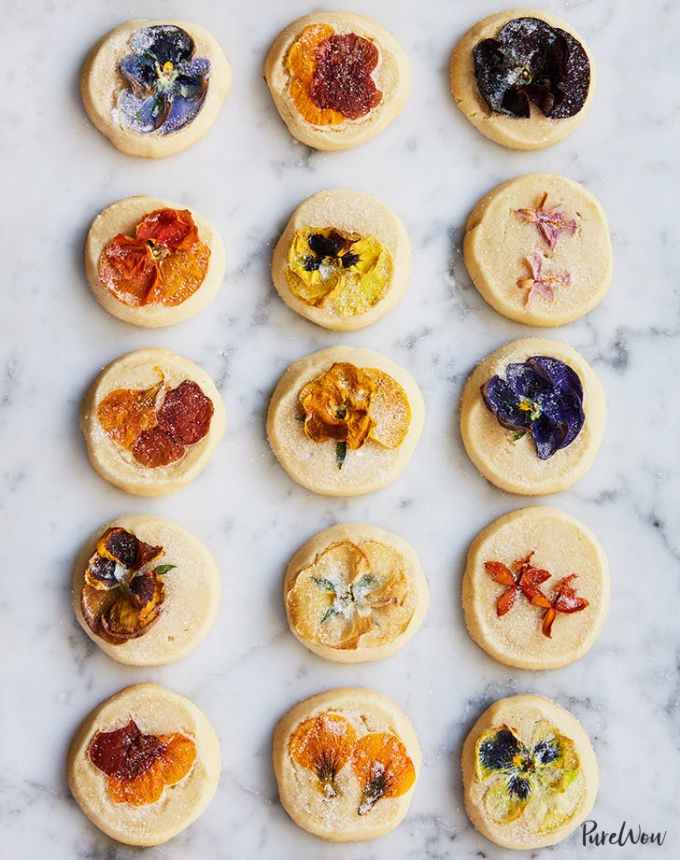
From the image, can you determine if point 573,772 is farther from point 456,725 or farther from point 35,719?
point 35,719

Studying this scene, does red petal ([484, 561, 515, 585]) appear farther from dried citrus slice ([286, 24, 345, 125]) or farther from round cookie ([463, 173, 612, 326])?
dried citrus slice ([286, 24, 345, 125])

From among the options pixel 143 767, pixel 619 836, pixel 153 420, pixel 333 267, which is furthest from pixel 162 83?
pixel 619 836

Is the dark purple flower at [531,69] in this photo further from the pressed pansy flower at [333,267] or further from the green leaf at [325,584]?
the green leaf at [325,584]

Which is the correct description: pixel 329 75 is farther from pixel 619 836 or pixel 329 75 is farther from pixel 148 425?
pixel 619 836

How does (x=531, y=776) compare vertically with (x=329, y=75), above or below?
below

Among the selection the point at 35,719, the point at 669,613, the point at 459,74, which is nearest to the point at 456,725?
the point at 669,613
